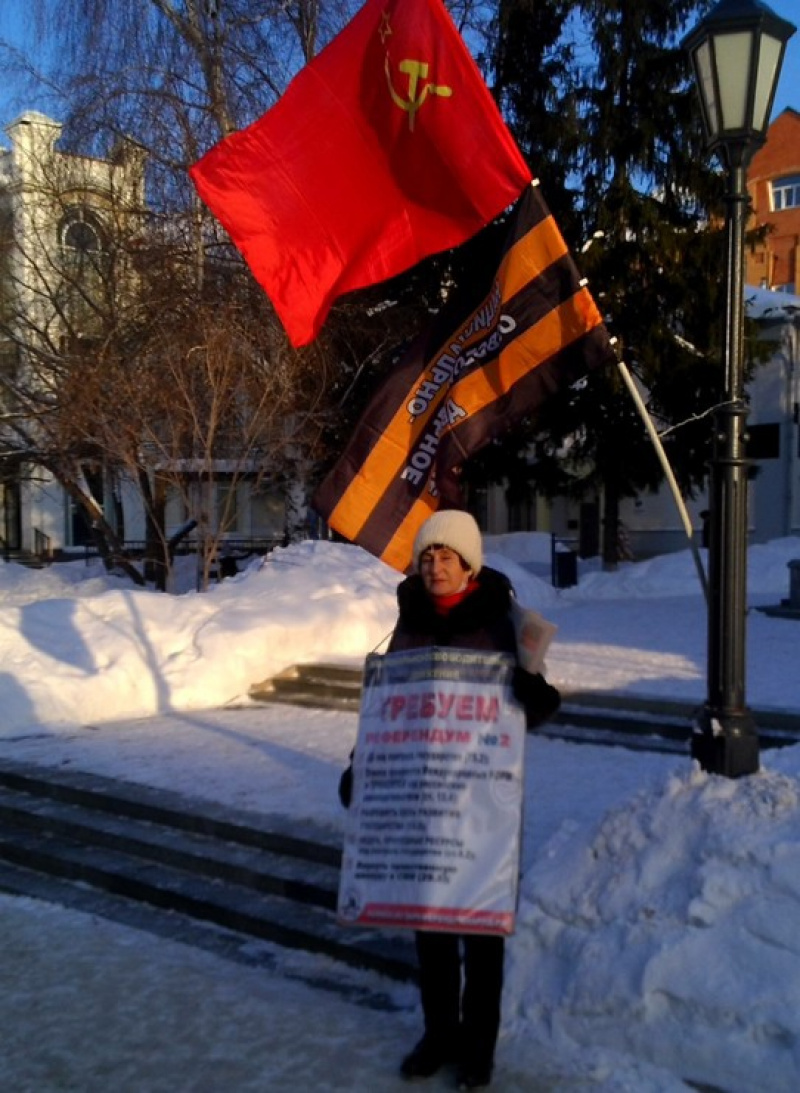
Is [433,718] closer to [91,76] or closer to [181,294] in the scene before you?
[181,294]

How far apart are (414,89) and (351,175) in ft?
1.86

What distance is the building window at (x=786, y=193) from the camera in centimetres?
4825

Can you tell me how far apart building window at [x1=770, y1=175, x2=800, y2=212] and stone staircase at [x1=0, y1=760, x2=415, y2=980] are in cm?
4824

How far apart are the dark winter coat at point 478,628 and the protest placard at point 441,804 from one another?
72mm

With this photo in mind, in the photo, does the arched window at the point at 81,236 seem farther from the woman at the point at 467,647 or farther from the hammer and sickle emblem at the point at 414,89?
the woman at the point at 467,647

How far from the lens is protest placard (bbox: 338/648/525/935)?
370 cm

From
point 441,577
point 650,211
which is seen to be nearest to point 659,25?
point 650,211

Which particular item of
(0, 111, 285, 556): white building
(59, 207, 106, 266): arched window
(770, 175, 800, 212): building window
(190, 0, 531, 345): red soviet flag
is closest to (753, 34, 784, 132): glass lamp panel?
(190, 0, 531, 345): red soviet flag

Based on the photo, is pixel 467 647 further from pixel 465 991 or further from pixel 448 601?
pixel 465 991

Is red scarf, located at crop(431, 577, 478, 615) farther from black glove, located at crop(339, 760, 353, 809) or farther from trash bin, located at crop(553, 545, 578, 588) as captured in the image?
trash bin, located at crop(553, 545, 578, 588)

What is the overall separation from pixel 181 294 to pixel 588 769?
1123cm

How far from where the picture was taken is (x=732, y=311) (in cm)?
493

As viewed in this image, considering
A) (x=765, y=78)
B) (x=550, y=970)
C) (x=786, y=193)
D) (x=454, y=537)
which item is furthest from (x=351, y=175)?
(x=786, y=193)

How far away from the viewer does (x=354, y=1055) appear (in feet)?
13.5
